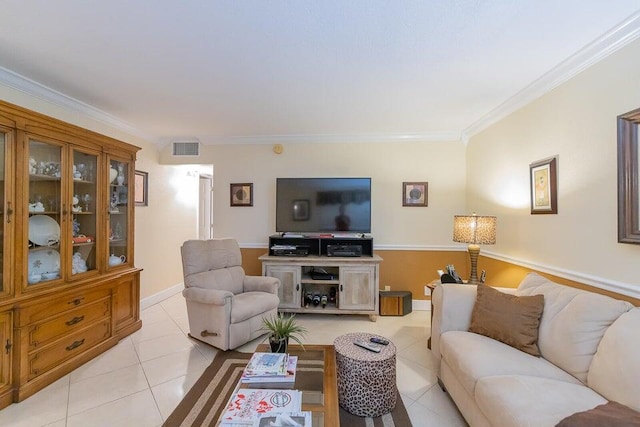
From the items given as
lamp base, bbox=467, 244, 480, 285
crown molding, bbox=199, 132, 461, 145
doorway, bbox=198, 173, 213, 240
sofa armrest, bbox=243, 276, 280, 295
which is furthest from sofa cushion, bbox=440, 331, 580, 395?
doorway, bbox=198, 173, 213, 240

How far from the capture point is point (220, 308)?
253 centimetres

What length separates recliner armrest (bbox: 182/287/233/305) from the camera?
2496mm

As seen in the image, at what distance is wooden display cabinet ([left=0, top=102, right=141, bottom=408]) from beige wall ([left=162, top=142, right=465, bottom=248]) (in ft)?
4.12

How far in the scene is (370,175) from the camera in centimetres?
389

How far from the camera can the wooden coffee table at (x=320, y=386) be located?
126cm

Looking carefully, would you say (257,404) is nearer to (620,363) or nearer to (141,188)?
(620,363)

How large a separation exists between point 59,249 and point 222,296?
4.45 ft

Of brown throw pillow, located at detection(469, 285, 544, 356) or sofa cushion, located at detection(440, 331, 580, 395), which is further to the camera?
brown throw pillow, located at detection(469, 285, 544, 356)

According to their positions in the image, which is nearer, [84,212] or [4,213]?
[4,213]

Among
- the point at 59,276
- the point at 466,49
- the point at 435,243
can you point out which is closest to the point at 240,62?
the point at 466,49

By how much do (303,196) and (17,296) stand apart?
8.87 feet

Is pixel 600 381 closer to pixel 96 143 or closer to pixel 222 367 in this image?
pixel 222 367

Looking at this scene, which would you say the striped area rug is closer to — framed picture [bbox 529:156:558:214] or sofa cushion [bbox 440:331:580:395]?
sofa cushion [bbox 440:331:580:395]

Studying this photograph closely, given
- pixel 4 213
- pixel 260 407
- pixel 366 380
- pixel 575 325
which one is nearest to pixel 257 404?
pixel 260 407
